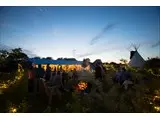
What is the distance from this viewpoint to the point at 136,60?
541 cm

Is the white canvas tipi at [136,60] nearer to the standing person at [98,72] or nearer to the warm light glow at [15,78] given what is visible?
the standing person at [98,72]

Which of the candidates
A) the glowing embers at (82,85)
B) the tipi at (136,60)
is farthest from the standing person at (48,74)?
the tipi at (136,60)

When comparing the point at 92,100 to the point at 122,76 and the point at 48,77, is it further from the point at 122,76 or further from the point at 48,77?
the point at 48,77

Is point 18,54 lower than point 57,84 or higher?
higher

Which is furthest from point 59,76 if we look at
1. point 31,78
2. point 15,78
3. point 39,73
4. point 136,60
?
point 136,60

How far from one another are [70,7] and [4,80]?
1521mm

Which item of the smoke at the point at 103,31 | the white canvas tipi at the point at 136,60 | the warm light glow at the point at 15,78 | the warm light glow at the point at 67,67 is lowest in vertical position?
the warm light glow at the point at 15,78

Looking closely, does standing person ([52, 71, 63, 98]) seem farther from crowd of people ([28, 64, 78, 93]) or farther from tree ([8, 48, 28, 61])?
tree ([8, 48, 28, 61])

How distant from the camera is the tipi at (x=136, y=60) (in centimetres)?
541

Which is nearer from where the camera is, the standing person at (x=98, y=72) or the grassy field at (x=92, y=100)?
the grassy field at (x=92, y=100)

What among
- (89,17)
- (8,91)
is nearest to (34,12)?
(89,17)

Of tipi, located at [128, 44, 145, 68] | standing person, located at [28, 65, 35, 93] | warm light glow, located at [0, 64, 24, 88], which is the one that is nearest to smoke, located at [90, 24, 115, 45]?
tipi, located at [128, 44, 145, 68]
